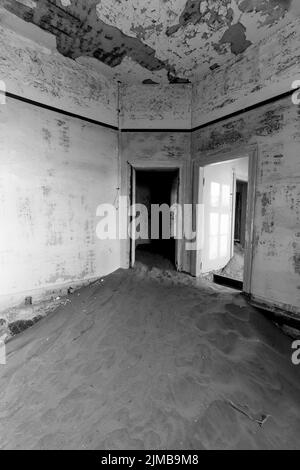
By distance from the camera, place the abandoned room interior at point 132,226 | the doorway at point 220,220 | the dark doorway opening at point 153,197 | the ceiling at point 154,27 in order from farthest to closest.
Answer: the dark doorway opening at point 153,197 → the doorway at point 220,220 → the ceiling at point 154,27 → the abandoned room interior at point 132,226

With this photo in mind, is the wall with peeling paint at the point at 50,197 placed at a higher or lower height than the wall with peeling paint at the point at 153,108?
lower

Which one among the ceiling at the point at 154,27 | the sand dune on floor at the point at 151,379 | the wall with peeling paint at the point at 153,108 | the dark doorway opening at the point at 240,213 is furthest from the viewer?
the dark doorway opening at the point at 240,213

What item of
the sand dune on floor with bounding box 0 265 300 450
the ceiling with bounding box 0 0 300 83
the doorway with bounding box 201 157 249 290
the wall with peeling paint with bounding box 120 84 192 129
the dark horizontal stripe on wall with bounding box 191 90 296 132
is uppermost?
the ceiling with bounding box 0 0 300 83

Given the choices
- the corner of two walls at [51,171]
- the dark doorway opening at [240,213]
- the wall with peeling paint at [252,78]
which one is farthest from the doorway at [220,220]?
the corner of two walls at [51,171]

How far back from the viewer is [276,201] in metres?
2.84

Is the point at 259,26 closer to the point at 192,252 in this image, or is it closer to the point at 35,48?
the point at 35,48

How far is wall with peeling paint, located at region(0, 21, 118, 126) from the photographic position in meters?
2.83

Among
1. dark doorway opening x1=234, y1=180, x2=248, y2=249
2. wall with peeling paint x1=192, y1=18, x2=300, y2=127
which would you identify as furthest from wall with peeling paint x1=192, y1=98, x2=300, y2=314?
dark doorway opening x1=234, y1=180, x2=248, y2=249

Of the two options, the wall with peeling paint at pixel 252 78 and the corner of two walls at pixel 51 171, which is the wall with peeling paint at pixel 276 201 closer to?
the wall with peeling paint at pixel 252 78

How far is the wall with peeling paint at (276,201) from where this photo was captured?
2.67 m

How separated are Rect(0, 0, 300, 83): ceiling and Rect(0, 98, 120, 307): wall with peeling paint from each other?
1.00 metres

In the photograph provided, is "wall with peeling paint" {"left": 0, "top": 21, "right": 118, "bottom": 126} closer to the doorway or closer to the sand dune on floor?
the doorway

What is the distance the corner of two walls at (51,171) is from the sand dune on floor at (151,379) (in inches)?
30.8

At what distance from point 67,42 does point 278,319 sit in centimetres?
472
